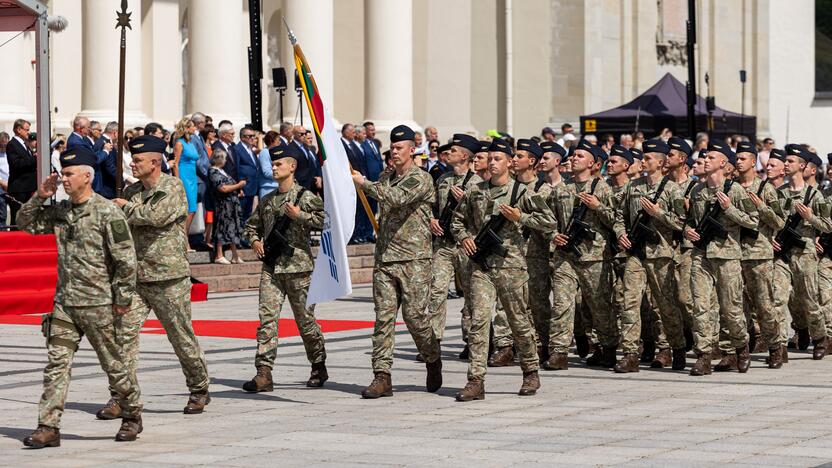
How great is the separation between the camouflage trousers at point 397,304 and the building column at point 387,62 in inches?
736

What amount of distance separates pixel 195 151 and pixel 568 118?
2047cm

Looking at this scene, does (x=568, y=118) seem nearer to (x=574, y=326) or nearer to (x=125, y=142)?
(x=125, y=142)

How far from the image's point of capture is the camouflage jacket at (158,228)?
38.8 ft

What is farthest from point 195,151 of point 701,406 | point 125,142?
point 701,406

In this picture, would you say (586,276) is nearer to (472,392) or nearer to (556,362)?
(556,362)

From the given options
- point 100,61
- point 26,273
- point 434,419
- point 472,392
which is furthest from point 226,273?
point 434,419

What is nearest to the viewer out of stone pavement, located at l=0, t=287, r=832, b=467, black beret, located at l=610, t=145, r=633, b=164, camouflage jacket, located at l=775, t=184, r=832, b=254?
stone pavement, located at l=0, t=287, r=832, b=467

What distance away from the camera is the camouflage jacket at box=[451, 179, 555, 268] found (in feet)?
42.9

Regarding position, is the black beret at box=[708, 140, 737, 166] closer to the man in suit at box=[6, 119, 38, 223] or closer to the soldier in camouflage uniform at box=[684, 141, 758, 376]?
the soldier in camouflage uniform at box=[684, 141, 758, 376]

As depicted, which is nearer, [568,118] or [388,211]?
[388,211]

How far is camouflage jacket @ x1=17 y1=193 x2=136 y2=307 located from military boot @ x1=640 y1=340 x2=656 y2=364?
613cm

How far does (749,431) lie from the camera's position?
11086mm

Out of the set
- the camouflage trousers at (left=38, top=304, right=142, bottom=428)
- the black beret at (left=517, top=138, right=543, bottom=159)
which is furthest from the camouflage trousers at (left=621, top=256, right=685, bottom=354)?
the camouflage trousers at (left=38, top=304, right=142, bottom=428)

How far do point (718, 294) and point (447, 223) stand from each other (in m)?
2.35
